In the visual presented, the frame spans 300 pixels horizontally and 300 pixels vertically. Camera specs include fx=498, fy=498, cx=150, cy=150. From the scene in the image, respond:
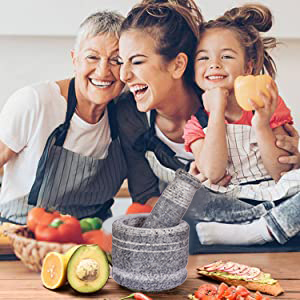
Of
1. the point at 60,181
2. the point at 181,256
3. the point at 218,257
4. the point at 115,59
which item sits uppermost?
the point at 115,59

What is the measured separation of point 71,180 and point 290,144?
0.71m

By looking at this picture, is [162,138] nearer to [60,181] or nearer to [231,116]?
[231,116]

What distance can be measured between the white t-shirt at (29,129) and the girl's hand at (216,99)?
0.39 metres

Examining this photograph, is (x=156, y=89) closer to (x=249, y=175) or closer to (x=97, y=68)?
(x=97, y=68)

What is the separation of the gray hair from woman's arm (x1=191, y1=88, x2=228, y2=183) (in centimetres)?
35

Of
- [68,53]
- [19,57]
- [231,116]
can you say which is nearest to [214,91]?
[231,116]

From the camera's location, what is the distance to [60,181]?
4.95ft

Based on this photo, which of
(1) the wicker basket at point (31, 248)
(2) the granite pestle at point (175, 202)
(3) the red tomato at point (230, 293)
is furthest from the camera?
(1) the wicker basket at point (31, 248)

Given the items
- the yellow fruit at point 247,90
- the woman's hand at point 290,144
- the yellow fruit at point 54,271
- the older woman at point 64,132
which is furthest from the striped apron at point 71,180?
the woman's hand at point 290,144

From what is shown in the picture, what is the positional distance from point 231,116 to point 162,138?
0.23 meters

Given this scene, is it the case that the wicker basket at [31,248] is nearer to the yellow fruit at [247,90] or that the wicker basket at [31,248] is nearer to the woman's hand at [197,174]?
the woman's hand at [197,174]

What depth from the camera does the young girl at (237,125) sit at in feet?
5.06

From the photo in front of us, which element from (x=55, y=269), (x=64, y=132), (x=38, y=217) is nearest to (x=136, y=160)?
(x=64, y=132)

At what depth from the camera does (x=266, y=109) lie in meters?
1.58
